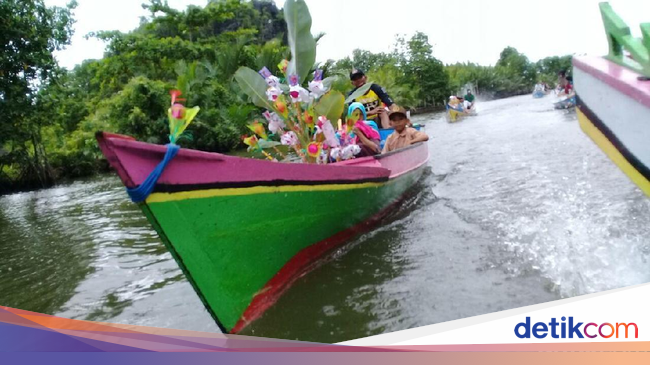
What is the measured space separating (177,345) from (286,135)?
2.52 meters

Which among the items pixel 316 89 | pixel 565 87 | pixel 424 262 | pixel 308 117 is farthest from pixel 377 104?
pixel 565 87

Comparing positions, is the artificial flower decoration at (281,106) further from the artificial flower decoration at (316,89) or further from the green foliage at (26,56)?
the green foliage at (26,56)

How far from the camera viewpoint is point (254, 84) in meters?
4.72

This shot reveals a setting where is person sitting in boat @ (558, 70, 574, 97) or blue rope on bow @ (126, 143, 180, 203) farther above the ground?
blue rope on bow @ (126, 143, 180, 203)

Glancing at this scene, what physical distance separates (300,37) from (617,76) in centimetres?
325

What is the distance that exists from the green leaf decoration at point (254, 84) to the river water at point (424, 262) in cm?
163

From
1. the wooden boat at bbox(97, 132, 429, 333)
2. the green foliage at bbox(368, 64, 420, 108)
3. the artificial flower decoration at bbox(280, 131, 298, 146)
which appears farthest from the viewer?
the green foliage at bbox(368, 64, 420, 108)

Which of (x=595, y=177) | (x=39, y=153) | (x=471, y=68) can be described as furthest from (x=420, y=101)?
(x=595, y=177)

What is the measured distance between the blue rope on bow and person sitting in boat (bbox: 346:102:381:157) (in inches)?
109

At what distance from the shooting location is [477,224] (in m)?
4.86

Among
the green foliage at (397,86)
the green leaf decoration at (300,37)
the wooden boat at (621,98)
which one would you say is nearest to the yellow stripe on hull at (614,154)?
the wooden boat at (621,98)

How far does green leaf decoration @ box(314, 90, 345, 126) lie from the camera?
4.71 meters

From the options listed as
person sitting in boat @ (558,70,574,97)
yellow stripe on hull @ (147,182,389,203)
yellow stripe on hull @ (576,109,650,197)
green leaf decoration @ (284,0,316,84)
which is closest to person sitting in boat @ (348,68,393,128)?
green leaf decoration @ (284,0,316,84)

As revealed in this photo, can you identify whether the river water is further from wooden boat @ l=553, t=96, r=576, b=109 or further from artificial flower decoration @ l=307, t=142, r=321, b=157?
wooden boat @ l=553, t=96, r=576, b=109
